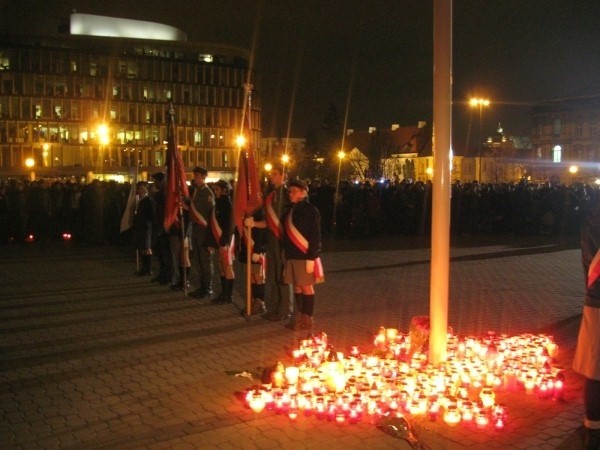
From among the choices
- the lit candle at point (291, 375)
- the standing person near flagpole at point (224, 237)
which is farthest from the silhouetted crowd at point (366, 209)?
the lit candle at point (291, 375)

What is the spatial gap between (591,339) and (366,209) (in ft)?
56.4

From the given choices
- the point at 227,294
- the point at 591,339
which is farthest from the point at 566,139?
the point at 591,339

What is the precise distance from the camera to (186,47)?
10438 cm

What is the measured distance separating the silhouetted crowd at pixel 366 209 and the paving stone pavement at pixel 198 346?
11.0 feet

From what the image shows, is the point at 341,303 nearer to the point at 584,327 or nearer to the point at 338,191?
the point at 584,327

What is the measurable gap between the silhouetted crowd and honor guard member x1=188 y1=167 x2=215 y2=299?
24.8 ft

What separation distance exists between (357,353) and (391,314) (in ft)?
9.68

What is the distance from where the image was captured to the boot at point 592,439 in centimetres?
491

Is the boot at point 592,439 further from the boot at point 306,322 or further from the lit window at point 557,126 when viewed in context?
the lit window at point 557,126

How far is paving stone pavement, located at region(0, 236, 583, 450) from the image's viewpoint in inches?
211

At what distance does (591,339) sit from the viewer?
4.86m

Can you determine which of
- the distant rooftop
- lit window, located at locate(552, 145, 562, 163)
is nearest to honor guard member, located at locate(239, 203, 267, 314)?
lit window, located at locate(552, 145, 562, 163)

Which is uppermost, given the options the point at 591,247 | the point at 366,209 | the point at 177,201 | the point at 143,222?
the point at 177,201

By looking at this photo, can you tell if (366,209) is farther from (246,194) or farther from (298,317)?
(298,317)
